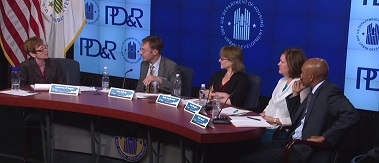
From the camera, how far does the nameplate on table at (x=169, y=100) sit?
4.45 m

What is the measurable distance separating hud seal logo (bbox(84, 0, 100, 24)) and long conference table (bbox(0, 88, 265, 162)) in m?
2.58

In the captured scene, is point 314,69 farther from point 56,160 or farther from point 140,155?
point 56,160

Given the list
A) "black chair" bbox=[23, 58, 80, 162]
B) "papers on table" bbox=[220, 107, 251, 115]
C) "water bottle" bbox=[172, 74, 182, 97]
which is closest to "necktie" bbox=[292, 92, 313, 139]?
"papers on table" bbox=[220, 107, 251, 115]

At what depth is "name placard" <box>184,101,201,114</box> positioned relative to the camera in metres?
4.11

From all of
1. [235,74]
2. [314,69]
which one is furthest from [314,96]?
[235,74]

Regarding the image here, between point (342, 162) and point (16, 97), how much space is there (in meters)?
2.95

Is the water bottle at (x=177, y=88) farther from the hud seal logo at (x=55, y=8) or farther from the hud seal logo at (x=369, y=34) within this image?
the hud seal logo at (x=55, y=8)

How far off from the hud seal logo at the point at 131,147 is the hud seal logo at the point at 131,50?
2585 millimetres

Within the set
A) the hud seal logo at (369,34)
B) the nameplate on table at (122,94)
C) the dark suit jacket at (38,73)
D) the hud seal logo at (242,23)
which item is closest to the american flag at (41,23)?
the dark suit jacket at (38,73)

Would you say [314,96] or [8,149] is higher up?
[314,96]

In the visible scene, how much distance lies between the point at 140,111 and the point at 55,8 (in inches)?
125

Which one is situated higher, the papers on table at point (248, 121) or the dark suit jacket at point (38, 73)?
the dark suit jacket at point (38, 73)

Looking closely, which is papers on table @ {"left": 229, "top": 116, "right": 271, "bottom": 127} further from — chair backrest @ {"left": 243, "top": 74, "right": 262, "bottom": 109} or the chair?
chair backrest @ {"left": 243, "top": 74, "right": 262, "bottom": 109}

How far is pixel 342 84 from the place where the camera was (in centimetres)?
574
